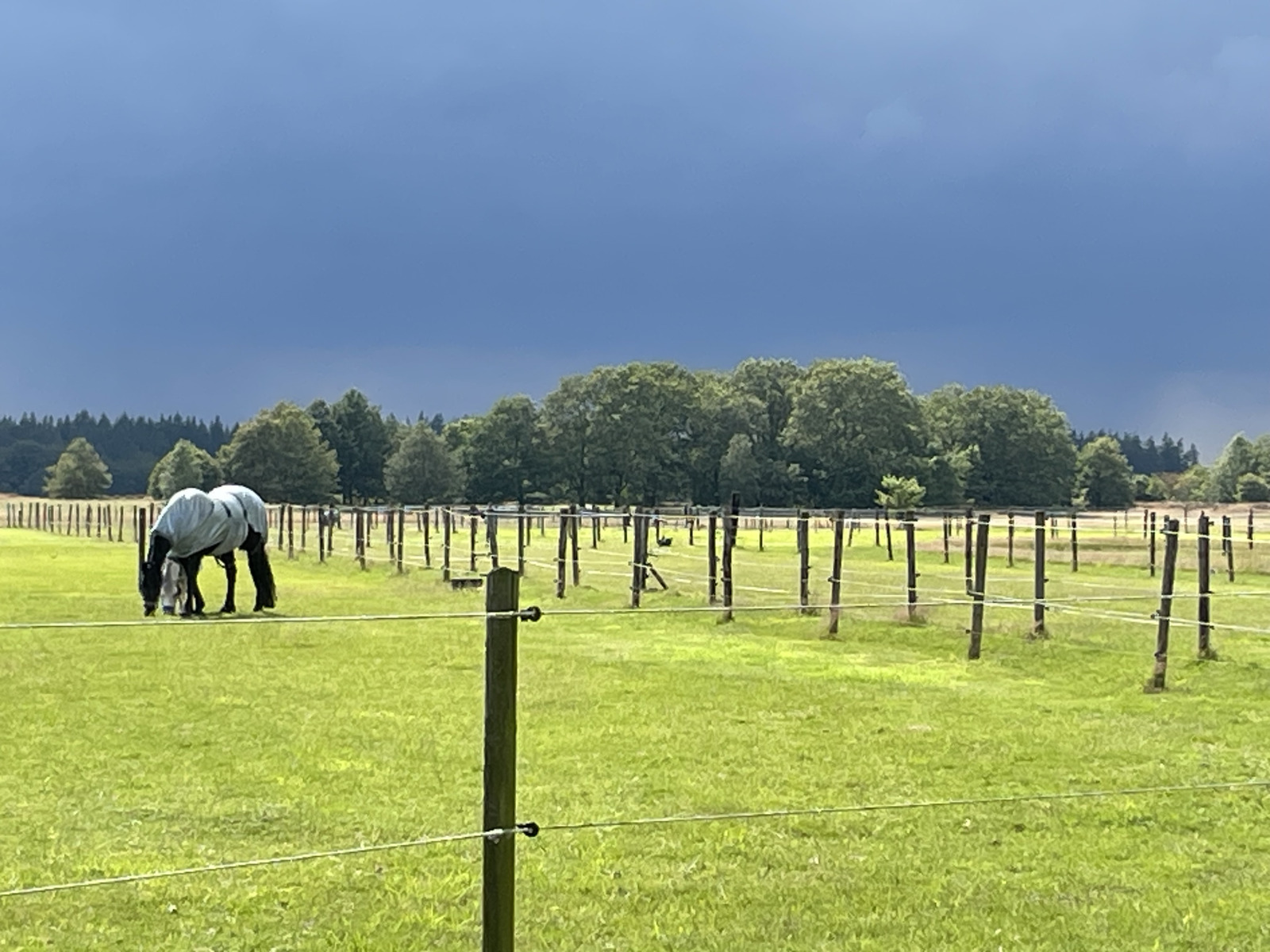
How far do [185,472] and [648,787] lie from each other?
353 ft

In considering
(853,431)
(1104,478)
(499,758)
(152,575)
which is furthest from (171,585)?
(1104,478)

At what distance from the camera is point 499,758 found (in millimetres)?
3717

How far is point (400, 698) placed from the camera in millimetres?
11203

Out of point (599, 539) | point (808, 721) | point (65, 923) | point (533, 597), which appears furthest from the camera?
point (599, 539)

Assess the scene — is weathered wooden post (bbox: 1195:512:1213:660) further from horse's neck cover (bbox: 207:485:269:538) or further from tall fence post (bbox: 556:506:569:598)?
horse's neck cover (bbox: 207:485:269:538)

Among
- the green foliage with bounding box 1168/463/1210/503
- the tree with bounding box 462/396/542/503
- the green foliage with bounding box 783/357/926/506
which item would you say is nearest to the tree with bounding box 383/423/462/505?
the tree with bounding box 462/396/542/503

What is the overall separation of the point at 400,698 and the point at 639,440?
90391 mm

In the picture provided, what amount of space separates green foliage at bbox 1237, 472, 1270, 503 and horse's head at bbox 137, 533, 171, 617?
351 feet

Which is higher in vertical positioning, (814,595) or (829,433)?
(829,433)

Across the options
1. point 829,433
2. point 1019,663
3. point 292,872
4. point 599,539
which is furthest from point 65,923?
point 829,433

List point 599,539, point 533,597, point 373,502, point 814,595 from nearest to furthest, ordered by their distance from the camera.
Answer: point 814,595 → point 533,597 → point 599,539 → point 373,502

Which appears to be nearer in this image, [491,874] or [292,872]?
[491,874]

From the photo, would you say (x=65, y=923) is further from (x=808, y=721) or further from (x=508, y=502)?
(x=508, y=502)

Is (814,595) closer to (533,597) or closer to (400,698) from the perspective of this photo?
(533,597)
